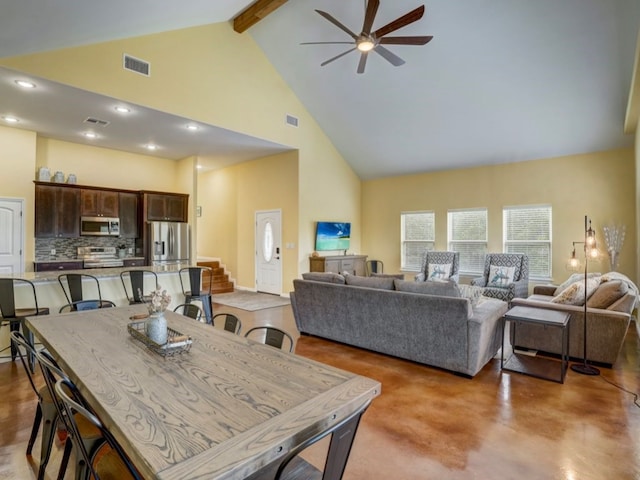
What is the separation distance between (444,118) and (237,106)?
3.96 meters

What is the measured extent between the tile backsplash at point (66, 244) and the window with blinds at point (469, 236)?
294 inches

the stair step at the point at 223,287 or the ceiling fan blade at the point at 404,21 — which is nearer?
the ceiling fan blade at the point at 404,21

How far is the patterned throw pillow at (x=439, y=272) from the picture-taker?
7.50m

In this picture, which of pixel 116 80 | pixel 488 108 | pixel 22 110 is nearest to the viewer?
pixel 116 80

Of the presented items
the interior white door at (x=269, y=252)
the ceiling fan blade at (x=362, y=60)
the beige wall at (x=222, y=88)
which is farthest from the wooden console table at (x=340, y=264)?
the ceiling fan blade at (x=362, y=60)

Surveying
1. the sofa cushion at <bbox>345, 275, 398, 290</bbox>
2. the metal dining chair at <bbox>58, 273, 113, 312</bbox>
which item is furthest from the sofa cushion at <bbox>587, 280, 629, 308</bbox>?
the metal dining chair at <bbox>58, 273, 113, 312</bbox>

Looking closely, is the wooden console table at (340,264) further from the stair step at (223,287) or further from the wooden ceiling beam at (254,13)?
the wooden ceiling beam at (254,13)

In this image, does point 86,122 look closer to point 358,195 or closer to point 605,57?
point 358,195

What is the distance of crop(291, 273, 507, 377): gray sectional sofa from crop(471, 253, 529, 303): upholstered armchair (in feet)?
8.60

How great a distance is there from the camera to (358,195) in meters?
9.64

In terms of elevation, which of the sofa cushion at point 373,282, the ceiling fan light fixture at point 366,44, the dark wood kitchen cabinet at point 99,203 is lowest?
the sofa cushion at point 373,282

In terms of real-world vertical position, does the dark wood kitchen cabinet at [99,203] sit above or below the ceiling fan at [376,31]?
below

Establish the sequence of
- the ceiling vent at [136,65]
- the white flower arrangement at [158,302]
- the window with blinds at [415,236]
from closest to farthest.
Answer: the white flower arrangement at [158,302], the ceiling vent at [136,65], the window with blinds at [415,236]

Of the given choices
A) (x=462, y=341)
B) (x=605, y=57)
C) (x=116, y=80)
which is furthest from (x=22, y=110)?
(x=605, y=57)
